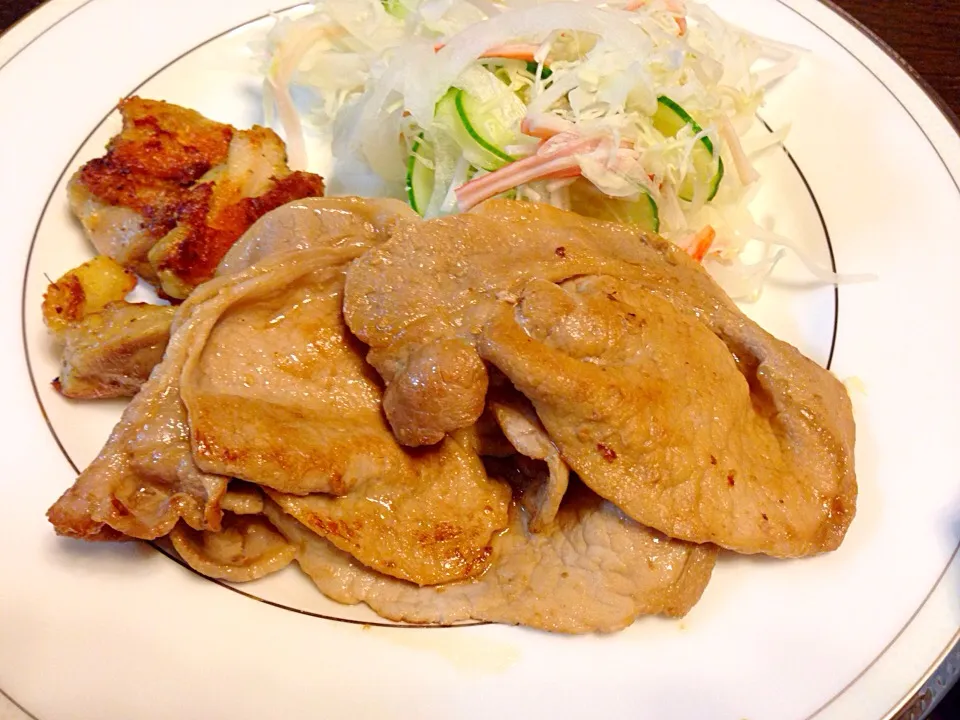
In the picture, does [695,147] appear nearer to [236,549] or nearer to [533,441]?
[533,441]

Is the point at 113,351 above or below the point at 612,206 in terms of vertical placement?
above

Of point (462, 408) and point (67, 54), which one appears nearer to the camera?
point (462, 408)

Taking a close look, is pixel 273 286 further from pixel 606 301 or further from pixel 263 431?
pixel 606 301

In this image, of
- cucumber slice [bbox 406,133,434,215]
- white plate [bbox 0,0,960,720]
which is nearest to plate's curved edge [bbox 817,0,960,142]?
white plate [bbox 0,0,960,720]

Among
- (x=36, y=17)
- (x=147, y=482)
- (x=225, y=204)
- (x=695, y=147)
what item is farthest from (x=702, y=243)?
(x=36, y=17)

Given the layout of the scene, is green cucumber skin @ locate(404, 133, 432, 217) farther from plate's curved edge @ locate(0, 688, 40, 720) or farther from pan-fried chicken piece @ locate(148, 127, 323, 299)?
plate's curved edge @ locate(0, 688, 40, 720)

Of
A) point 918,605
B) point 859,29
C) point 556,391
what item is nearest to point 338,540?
point 556,391
